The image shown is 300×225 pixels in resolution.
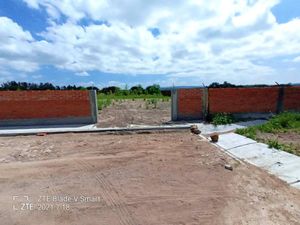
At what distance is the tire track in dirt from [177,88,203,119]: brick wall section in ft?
22.5

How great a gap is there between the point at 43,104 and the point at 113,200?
815 cm

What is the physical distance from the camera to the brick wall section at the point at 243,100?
11695 mm

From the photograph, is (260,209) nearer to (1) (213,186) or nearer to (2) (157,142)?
(1) (213,186)

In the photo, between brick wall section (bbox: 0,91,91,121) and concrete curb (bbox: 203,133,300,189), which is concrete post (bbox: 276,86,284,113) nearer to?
concrete curb (bbox: 203,133,300,189)

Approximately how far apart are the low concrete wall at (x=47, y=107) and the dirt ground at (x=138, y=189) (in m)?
3.99

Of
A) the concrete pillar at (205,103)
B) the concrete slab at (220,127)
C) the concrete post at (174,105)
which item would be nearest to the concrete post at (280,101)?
the concrete slab at (220,127)

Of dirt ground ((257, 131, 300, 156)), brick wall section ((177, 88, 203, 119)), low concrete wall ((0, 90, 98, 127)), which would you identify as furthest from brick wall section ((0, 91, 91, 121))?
dirt ground ((257, 131, 300, 156))

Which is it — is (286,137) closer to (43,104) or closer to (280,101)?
(280,101)

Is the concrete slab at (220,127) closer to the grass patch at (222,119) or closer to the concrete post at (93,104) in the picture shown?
the grass patch at (222,119)

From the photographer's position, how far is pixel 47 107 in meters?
11.2

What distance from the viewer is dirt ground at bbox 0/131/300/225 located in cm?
372

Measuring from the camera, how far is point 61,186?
4.75 meters

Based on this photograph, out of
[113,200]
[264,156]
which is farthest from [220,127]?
[113,200]

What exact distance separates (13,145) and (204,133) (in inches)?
239
